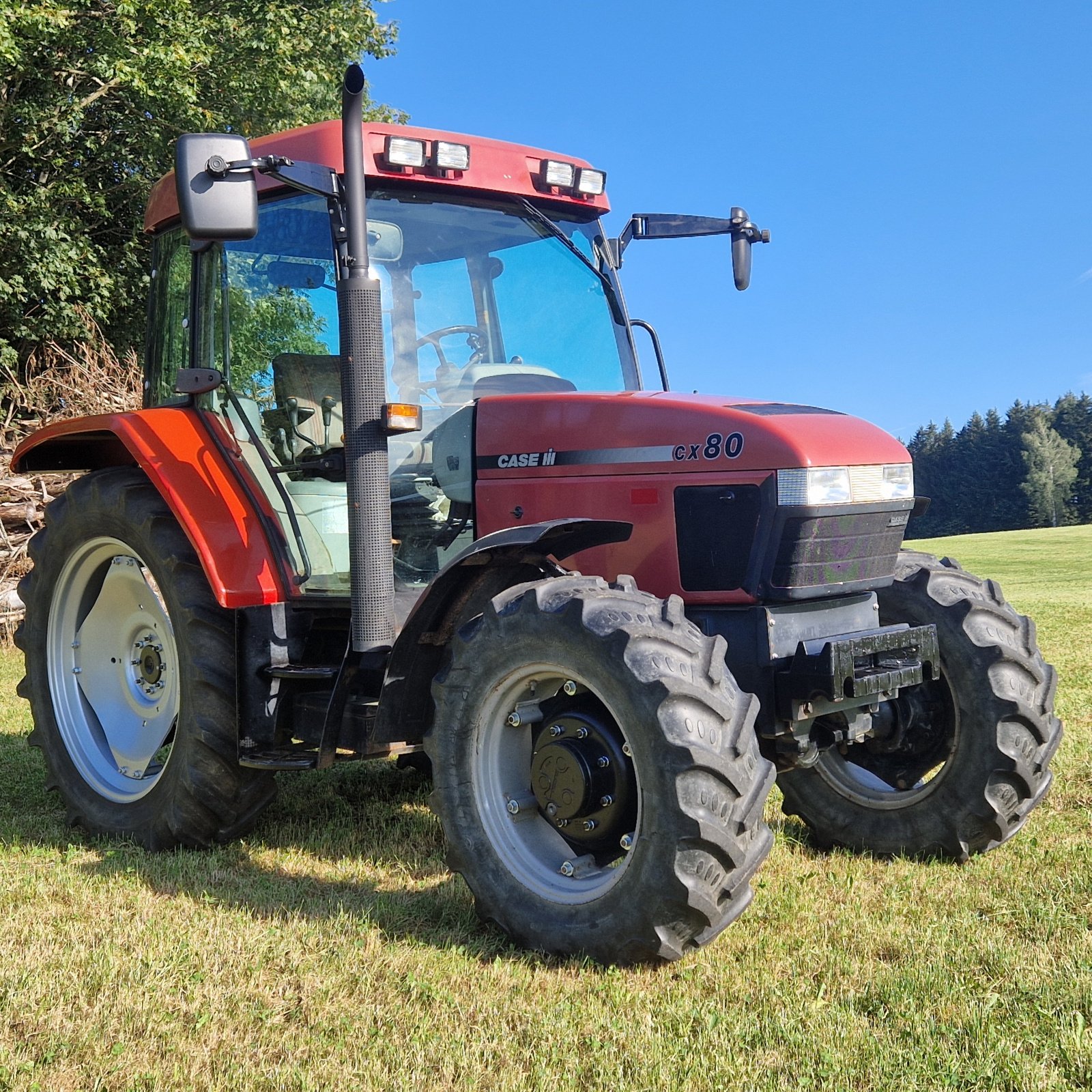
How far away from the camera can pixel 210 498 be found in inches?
169

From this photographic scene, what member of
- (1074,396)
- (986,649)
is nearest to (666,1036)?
(986,649)

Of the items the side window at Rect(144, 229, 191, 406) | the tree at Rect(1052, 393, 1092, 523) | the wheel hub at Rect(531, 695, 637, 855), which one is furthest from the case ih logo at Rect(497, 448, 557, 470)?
the tree at Rect(1052, 393, 1092, 523)

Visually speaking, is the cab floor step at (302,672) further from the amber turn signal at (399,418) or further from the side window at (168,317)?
the side window at (168,317)

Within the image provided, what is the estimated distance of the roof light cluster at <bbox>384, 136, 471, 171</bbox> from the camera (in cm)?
408

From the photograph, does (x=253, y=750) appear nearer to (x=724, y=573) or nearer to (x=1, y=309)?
(x=724, y=573)

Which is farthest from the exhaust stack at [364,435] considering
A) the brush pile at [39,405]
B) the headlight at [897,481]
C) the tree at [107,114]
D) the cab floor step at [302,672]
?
the tree at [107,114]

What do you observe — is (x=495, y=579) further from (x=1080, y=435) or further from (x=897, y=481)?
(x=1080, y=435)

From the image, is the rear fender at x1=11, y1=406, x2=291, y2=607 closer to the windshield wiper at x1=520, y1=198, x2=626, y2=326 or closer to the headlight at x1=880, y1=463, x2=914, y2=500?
the windshield wiper at x1=520, y1=198, x2=626, y2=326

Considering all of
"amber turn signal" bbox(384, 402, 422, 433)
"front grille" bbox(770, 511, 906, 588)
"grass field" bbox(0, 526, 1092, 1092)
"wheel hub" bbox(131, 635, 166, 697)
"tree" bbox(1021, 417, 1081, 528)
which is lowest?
"grass field" bbox(0, 526, 1092, 1092)

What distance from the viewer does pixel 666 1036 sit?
2.75 metres

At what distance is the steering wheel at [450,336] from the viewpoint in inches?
165

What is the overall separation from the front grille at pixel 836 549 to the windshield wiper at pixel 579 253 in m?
1.42

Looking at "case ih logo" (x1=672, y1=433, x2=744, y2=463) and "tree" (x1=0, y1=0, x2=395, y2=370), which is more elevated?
"tree" (x1=0, y1=0, x2=395, y2=370)

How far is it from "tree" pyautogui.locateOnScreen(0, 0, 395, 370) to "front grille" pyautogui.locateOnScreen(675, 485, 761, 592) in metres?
10.4
